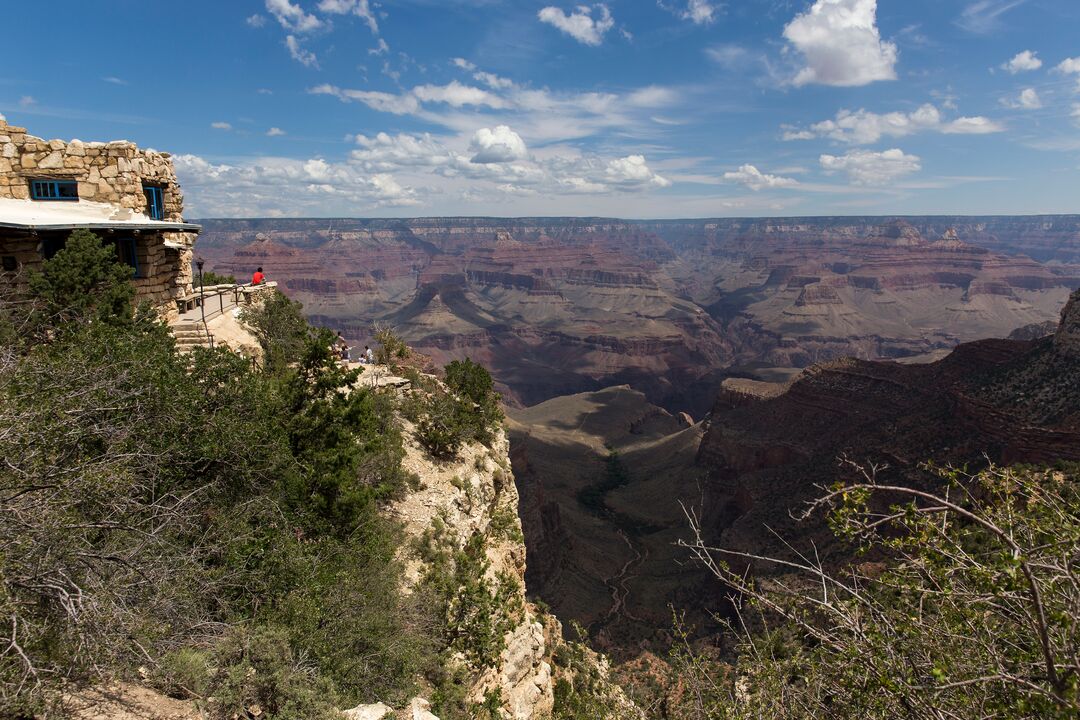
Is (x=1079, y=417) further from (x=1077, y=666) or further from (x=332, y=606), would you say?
(x=332, y=606)

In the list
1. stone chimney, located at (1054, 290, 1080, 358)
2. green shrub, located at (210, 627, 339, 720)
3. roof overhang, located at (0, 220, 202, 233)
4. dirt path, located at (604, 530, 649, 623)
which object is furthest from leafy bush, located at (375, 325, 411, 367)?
stone chimney, located at (1054, 290, 1080, 358)

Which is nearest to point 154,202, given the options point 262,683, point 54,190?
point 54,190

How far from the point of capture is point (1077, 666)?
Answer: 4719mm

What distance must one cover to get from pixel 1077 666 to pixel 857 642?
2.57 m

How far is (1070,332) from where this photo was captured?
43969 mm

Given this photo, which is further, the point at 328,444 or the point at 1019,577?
the point at 328,444

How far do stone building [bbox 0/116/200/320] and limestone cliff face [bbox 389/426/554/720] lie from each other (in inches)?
430

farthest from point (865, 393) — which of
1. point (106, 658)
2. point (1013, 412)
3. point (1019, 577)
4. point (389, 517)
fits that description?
point (106, 658)

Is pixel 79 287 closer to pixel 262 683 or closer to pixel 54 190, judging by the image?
pixel 54 190

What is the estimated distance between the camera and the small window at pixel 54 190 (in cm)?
1884

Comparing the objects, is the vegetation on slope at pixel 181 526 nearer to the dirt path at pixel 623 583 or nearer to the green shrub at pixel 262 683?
the green shrub at pixel 262 683

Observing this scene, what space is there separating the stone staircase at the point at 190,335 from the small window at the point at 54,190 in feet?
17.8

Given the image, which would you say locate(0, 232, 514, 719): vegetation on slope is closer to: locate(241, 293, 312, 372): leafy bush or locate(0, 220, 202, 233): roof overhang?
locate(0, 220, 202, 233): roof overhang

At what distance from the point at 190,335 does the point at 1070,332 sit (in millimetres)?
59649
